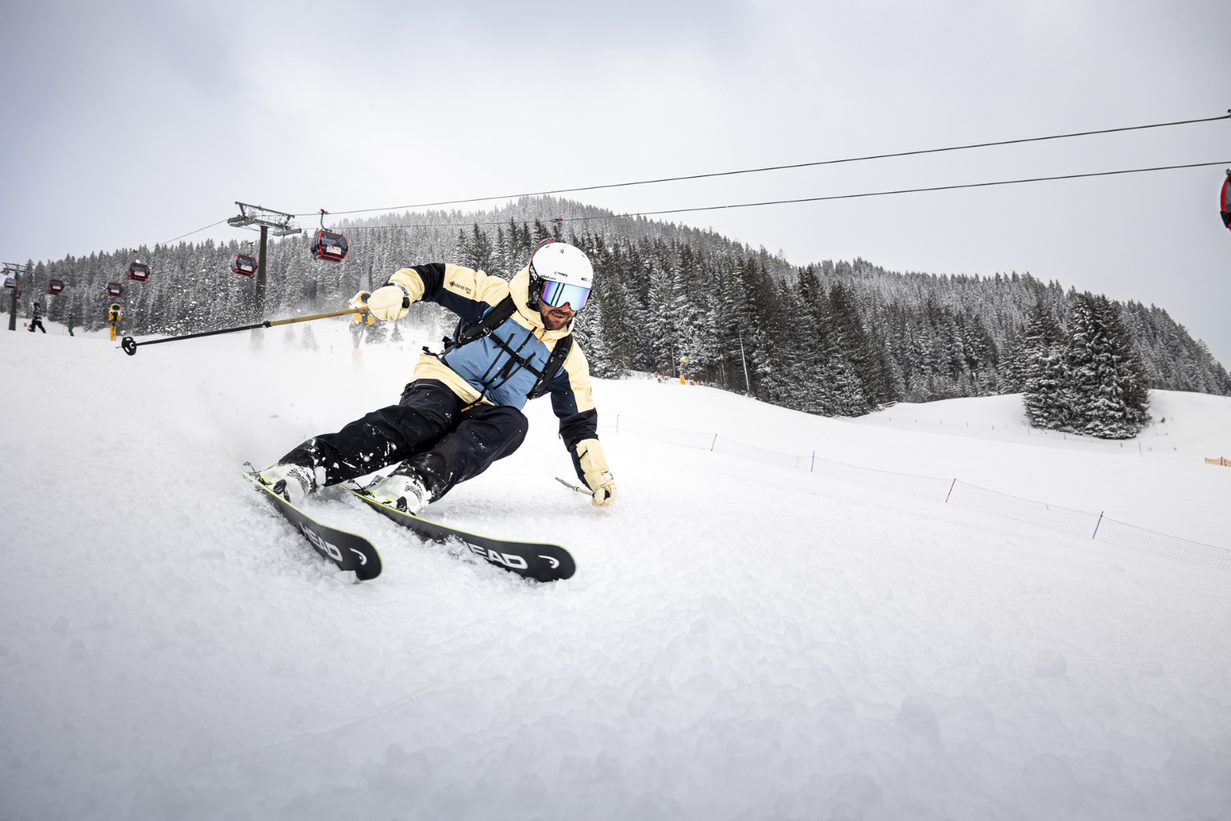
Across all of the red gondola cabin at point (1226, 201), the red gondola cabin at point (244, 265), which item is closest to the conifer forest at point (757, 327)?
the red gondola cabin at point (244, 265)

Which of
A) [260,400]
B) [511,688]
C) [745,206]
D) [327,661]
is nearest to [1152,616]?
[511,688]

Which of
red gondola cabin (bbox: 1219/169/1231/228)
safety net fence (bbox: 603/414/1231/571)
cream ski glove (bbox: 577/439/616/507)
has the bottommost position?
safety net fence (bbox: 603/414/1231/571)

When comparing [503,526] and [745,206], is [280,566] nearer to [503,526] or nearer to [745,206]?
[503,526]

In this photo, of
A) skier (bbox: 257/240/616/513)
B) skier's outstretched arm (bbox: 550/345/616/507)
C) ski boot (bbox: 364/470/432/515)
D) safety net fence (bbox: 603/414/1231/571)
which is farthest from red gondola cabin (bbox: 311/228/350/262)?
ski boot (bbox: 364/470/432/515)

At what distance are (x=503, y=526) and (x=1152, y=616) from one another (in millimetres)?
3332

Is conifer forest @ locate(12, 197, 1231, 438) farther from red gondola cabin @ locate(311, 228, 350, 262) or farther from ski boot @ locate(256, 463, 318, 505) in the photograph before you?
ski boot @ locate(256, 463, 318, 505)

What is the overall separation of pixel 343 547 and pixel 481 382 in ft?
6.28

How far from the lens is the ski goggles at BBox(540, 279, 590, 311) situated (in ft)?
11.8

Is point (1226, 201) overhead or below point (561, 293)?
overhead

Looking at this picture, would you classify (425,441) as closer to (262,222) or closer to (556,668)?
(556,668)

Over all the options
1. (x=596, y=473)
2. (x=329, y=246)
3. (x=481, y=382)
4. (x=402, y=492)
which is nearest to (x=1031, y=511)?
(x=596, y=473)

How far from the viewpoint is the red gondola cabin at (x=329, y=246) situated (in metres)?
17.1

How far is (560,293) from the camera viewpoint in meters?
3.61

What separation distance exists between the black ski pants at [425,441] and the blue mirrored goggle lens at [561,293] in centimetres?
84
